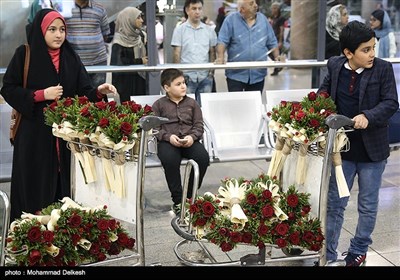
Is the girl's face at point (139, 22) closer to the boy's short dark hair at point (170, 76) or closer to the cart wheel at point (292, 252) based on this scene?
the boy's short dark hair at point (170, 76)

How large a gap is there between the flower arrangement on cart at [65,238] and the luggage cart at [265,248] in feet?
1.77

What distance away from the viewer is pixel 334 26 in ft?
22.0

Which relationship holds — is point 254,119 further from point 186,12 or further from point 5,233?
point 5,233

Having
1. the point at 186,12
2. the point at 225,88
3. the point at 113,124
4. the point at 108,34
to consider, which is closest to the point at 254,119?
the point at 225,88

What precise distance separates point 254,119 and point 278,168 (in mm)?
2122

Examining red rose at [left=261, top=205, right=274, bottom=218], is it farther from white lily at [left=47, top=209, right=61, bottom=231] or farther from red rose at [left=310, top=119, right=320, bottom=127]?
white lily at [left=47, top=209, right=61, bottom=231]

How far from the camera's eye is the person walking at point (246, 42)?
244 inches

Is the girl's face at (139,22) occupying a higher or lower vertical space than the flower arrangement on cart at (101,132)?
higher

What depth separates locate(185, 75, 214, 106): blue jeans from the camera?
6.19 meters

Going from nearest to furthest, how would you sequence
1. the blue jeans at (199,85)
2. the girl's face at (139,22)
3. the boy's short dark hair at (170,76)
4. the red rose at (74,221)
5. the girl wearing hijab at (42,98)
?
1. the red rose at (74,221)
2. the girl wearing hijab at (42,98)
3. the boy's short dark hair at (170,76)
4. the girl's face at (139,22)
5. the blue jeans at (199,85)

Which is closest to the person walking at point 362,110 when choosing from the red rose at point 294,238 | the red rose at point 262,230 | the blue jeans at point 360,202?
the blue jeans at point 360,202

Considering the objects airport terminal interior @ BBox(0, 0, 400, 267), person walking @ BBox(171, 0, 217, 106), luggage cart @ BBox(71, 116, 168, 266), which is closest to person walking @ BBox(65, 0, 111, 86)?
airport terminal interior @ BBox(0, 0, 400, 267)

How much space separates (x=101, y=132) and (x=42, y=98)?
89 cm

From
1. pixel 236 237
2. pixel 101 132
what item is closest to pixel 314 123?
pixel 236 237
